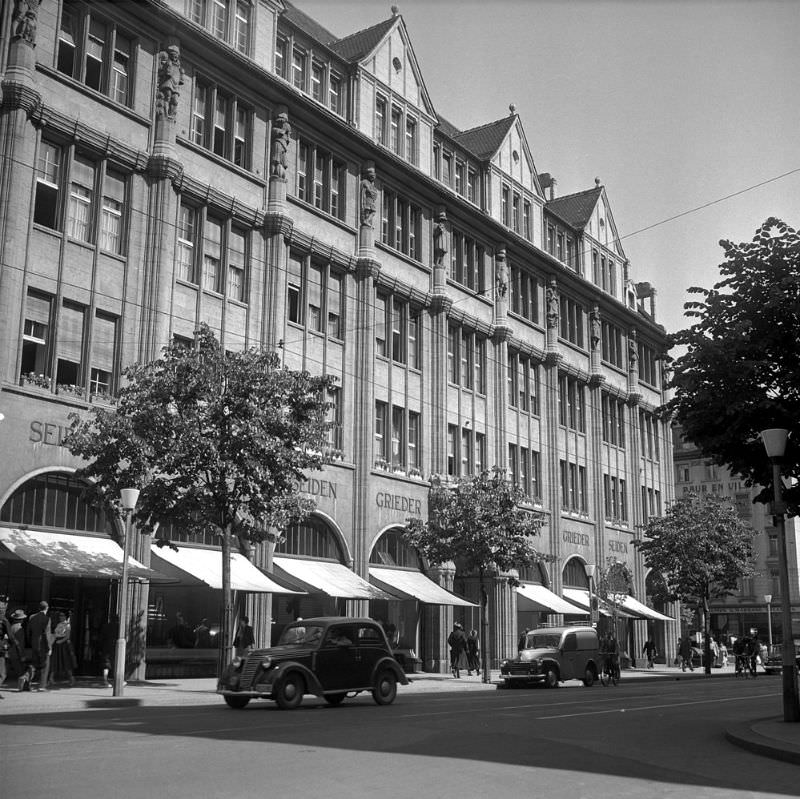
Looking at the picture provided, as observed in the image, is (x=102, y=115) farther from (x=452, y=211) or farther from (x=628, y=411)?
(x=628, y=411)

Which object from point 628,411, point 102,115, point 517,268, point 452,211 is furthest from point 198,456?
point 628,411

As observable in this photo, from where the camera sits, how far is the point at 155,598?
102 ft

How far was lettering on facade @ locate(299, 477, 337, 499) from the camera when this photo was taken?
36250 mm

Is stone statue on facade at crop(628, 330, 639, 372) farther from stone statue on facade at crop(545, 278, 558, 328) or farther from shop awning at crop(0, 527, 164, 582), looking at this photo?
shop awning at crop(0, 527, 164, 582)

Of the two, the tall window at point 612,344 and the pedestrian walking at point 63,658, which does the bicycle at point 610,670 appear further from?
the tall window at point 612,344

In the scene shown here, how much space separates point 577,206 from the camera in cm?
6362

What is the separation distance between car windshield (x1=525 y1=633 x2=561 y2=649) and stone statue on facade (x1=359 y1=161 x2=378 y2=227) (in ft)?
56.6

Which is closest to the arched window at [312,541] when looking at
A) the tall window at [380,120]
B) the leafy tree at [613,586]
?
the tall window at [380,120]

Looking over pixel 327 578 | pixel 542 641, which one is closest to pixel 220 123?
pixel 327 578

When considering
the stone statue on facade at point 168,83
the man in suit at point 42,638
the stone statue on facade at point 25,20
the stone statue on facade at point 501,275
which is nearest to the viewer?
the man in suit at point 42,638

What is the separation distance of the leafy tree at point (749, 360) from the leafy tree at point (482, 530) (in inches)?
693

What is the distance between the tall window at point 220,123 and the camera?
3503cm

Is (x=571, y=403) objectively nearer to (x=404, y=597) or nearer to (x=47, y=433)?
(x=404, y=597)

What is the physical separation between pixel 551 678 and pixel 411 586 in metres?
7.54
